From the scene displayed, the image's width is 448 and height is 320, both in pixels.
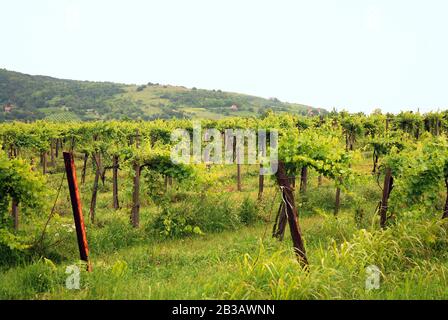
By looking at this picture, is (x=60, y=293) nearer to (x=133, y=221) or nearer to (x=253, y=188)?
(x=133, y=221)

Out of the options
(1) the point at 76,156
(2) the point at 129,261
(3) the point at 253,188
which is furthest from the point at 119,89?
(2) the point at 129,261

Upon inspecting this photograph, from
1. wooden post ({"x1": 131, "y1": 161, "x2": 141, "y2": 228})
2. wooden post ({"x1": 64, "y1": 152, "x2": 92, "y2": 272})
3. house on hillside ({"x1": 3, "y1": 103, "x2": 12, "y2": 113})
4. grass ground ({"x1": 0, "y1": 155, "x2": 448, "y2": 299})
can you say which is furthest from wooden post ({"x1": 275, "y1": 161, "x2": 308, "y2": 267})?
house on hillside ({"x1": 3, "y1": 103, "x2": 12, "y2": 113})

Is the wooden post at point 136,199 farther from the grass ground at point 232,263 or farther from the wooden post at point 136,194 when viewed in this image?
the grass ground at point 232,263

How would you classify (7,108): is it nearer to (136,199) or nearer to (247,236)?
(136,199)

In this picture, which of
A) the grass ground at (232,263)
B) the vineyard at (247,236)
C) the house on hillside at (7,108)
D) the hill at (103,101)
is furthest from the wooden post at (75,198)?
the house on hillside at (7,108)

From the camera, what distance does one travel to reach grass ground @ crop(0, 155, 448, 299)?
5.04 meters

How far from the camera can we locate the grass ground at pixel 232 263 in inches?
199

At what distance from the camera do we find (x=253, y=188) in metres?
18.7

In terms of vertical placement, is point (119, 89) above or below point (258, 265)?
above

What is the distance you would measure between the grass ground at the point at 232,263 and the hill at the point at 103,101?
3598 inches

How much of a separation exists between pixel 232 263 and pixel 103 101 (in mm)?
127232

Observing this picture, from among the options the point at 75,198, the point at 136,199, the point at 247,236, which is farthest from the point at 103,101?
the point at 75,198

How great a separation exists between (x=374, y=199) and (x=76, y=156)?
2604cm

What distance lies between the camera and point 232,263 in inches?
289
